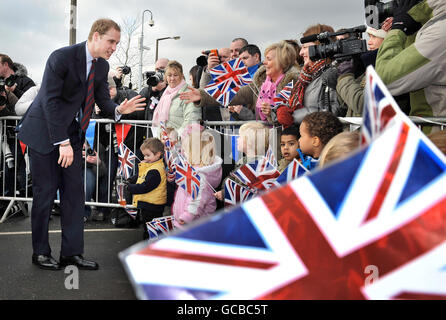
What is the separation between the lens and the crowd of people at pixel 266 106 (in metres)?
2.81

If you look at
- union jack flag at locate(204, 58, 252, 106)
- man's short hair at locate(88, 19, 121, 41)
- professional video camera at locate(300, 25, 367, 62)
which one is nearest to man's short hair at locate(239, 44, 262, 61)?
union jack flag at locate(204, 58, 252, 106)

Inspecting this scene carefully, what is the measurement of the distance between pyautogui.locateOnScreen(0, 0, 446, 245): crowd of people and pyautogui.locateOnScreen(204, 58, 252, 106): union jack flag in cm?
20

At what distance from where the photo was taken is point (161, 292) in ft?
3.24

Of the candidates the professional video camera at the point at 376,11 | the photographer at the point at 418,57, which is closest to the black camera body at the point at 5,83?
the professional video camera at the point at 376,11

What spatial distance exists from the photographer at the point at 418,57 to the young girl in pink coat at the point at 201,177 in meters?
1.87

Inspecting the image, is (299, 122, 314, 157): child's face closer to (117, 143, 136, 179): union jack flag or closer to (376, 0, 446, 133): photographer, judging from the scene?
(376, 0, 446, 133): photographer

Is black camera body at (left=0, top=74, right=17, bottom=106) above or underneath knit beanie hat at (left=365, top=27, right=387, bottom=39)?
underneath

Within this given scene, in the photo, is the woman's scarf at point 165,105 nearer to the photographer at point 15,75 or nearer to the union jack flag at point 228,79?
the union jack flag at point 228,79

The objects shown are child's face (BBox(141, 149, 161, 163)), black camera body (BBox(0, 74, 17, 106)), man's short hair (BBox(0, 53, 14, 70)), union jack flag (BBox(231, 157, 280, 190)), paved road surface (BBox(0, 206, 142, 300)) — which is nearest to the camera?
paved road surface (BBox(0, 206, 142, 300))

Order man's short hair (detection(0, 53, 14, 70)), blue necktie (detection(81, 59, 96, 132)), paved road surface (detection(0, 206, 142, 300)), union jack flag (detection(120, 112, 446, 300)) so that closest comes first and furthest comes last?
union jack flag (detection(120, 112, 446, 300)), paved road surface (detection(0, 206, 142, 300)), blue necktie (detection(81, 59, 96, 132)), man's short hair (detection(0, 53, 14, 70))

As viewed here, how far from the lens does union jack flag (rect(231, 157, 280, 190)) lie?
338cm

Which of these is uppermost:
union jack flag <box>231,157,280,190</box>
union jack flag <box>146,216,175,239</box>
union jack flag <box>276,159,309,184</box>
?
union jack flag <box>276,159,309,184</box>

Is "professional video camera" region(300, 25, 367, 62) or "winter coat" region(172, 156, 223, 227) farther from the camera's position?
"winter coat" region(172, 156, 223, 227)

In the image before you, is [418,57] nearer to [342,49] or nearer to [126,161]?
[342,49]
